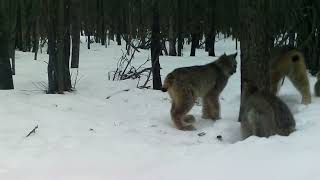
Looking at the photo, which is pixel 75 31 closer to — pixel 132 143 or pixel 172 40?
pixel 172 40

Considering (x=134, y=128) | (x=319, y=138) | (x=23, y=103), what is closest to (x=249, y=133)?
(x=319, y=138)

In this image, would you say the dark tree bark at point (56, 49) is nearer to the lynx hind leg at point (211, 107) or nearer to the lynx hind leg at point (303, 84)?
the lynx hind leg at point (211, 107)

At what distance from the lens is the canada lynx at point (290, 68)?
990 centimetres

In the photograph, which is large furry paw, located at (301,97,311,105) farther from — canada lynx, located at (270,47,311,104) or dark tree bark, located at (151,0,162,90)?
dark tree bark, located at (151,0,162,90)

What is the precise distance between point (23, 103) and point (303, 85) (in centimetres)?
540

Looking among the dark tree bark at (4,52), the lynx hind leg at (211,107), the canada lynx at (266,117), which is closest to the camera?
the canada lynx at (266,117)

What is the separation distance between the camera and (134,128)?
28.4 ft

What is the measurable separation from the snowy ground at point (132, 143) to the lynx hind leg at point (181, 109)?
186 millimetres

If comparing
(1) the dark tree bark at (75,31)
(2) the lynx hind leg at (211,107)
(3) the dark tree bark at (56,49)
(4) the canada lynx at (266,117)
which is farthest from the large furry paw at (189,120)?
(1) the dark tree bark at (75,31)

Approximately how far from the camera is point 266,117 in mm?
7316

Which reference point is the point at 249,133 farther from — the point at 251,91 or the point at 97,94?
the point at 97,94

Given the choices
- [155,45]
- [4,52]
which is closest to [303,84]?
[155,45]

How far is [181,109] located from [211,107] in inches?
32.9

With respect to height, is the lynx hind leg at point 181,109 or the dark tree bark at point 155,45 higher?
the dark tree bark at point 155,45
